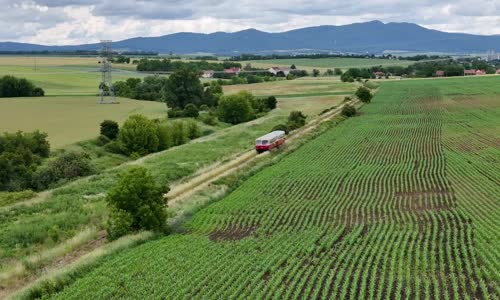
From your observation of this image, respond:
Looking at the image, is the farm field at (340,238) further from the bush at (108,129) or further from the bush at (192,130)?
the bush at (108,129)

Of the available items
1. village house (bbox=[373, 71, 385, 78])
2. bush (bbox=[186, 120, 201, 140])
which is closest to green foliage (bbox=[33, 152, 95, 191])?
bush (bbox=[186, 120, 201, 140])

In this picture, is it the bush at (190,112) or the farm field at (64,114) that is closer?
the farm field at (64,114)

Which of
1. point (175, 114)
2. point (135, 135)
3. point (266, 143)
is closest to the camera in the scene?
point (266, 143)

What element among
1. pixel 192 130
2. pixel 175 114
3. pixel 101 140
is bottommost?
pixel 192 130

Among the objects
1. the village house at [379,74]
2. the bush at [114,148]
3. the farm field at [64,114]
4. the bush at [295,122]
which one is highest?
the village house at [379,74]

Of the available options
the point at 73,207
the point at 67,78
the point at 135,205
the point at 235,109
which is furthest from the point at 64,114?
the point at 67,78

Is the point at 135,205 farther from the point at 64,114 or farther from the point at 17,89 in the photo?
the point at 17,89

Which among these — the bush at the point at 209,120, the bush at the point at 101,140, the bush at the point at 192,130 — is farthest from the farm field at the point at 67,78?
the bush at the point at 101,140
